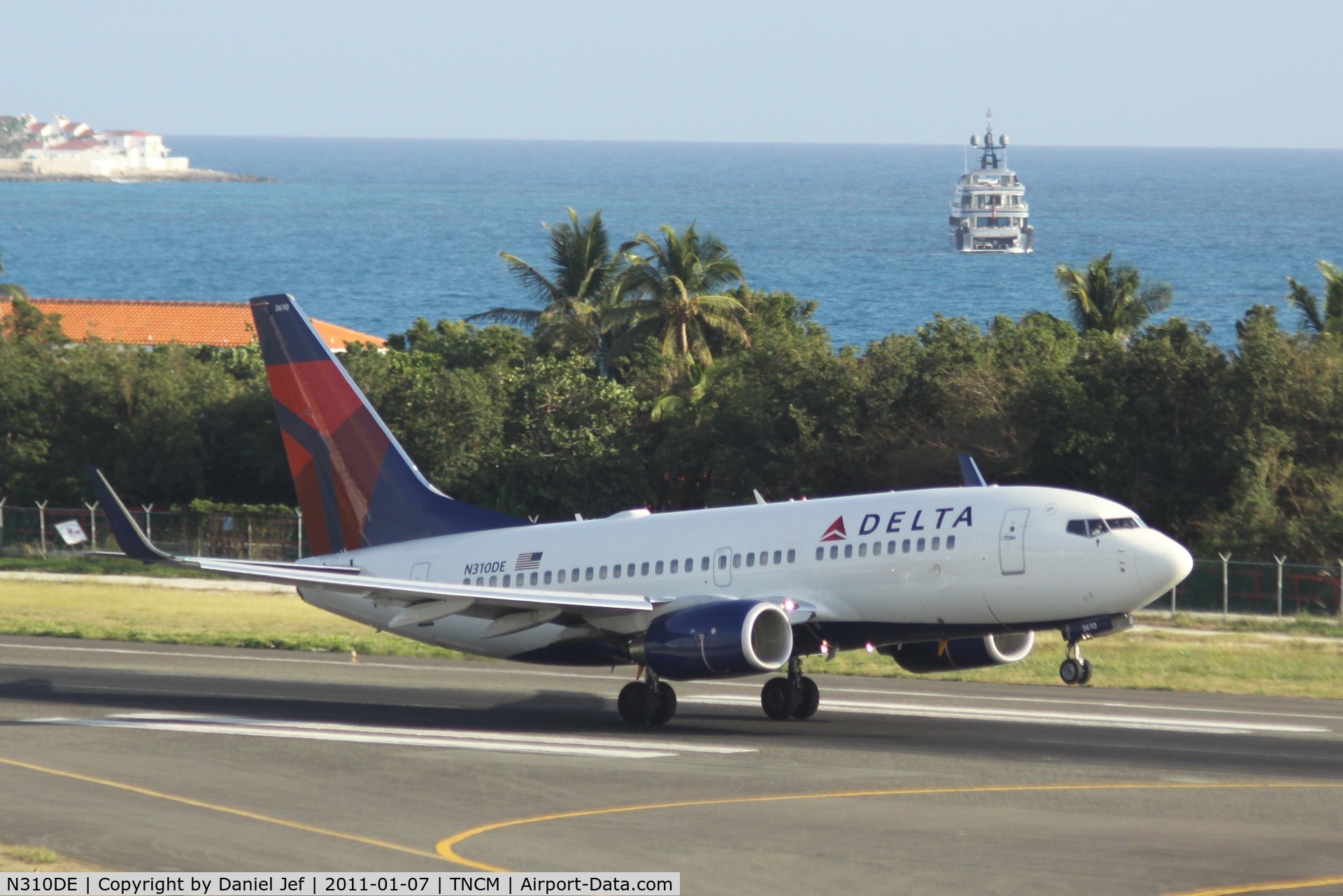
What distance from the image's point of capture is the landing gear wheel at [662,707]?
29.3 meters

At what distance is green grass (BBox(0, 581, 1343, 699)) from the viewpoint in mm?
36094

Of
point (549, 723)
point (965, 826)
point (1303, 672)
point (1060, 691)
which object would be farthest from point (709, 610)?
point (1303, 672)

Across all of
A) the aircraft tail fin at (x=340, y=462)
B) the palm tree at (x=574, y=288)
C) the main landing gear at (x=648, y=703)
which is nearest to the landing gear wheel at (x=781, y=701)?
the main landing gear at (x=648, y=703)

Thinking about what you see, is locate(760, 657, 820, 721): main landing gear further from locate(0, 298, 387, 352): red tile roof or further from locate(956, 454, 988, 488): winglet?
locate(0, 298, 387, 352): red tile roof

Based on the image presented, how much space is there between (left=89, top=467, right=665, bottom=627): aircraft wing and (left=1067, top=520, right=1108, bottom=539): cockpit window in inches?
282

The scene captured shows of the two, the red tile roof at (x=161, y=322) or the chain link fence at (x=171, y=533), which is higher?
the red tile roof at (x=161, y=322)

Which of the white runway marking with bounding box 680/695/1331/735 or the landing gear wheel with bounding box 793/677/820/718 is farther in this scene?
the landing gear wheel with bounding box 793/677/820/718

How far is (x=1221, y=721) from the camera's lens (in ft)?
96.6

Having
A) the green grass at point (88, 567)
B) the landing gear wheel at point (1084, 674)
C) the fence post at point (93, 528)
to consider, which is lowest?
the green grass at point (88, 567)

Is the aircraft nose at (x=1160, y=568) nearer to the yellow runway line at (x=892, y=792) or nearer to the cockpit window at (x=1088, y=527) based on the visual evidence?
the cockpit window at (x=1088, y=527)

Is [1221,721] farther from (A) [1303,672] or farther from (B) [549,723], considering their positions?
(B) [549,723]

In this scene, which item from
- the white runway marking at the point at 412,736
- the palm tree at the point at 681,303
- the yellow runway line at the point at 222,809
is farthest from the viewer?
the palm tree at the point at 681,303

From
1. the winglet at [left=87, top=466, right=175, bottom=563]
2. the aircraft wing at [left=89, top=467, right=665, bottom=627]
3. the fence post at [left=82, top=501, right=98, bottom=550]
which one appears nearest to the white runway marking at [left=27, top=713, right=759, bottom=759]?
the aircraft wing at [left=89, top=467, right=665, bottom=627]

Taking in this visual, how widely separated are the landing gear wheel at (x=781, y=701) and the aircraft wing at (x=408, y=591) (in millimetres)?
2769
